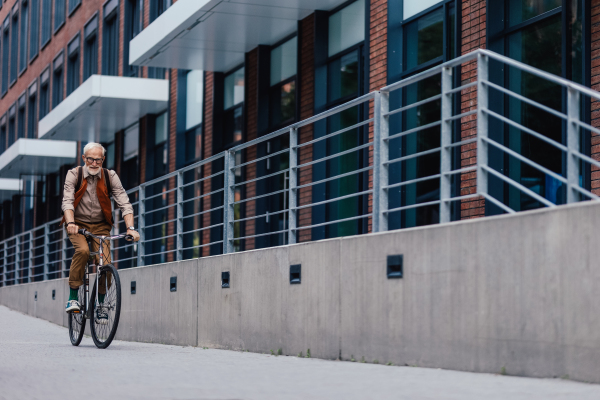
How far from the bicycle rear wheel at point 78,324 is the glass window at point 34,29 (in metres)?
24.3

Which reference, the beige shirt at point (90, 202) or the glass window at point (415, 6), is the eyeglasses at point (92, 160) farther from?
the glass window at point (415, 6)

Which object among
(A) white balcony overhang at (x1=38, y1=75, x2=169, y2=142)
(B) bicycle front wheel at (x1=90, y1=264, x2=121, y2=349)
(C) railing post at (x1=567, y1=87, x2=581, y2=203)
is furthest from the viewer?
(A) white balcony overhang at (x1=38, y1=75, x2=169, y2=142)

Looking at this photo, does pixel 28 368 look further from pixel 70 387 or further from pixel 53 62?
pixel 53 62

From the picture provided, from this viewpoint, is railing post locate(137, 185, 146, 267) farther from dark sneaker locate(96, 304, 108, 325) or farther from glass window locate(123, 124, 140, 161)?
glass window locate(123, 124, 140, 161)

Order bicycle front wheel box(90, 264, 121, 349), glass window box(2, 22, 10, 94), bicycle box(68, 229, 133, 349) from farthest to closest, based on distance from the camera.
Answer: glass window box(2, 22, 10, 94) < bicycle front wheel box(90, 264, 121, 349) < bicycle box(68, 229, 133, 349)

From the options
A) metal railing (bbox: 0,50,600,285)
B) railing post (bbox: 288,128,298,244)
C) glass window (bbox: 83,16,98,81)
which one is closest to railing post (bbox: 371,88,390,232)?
metal railing (bbox: 0,50,600,285)

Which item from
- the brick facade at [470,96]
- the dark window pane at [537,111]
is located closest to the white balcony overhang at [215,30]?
the brick facade at [470,96]

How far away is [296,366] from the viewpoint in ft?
22.4

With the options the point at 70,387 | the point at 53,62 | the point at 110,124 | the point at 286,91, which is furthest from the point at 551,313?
the point at 53,62

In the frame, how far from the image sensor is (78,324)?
31.1 feet

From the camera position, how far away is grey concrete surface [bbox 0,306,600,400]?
5023 millimetres

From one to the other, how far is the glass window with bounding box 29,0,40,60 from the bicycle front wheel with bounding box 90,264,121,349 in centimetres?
2498

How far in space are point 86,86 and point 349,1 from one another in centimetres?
783

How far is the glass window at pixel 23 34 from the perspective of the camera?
113 ft
